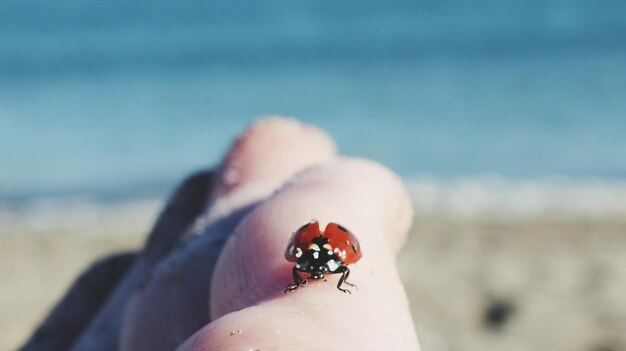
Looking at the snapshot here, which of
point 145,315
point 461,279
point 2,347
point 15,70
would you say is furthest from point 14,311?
point 15,70

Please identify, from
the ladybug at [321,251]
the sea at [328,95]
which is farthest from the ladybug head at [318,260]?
the sea at [328,95]

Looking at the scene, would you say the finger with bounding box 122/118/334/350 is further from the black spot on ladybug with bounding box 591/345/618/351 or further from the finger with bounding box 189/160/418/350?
the black spot on ladybug with bounding box 591/345/618/351

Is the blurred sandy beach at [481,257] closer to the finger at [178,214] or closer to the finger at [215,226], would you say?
the finger at [178,214]

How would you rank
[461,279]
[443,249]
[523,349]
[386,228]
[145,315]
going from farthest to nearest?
1. [443,249]
2. [461,279]
3. [523,349]
4. [145,315]
5. [386,228]

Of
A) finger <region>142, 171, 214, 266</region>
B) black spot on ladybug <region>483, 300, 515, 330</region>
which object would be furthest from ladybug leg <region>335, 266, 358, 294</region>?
black spot on ladybug <region>483, 300, 515, 330</region>

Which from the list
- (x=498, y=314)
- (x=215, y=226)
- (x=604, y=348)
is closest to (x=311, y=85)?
(x=498, y=314)

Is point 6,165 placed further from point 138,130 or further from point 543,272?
point 543,272

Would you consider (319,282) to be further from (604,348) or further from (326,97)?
(326,97)
